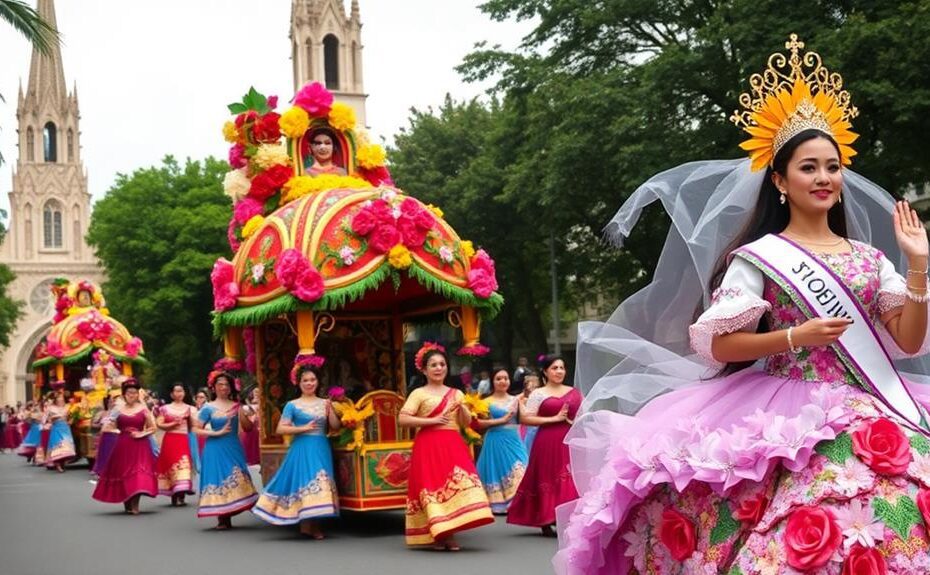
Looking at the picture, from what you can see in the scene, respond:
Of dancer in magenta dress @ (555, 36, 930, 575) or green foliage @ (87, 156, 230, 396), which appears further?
green foliage @ (87, 156, 230, 396)

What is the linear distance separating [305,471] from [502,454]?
2764 mm

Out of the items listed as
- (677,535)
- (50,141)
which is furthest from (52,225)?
(677,535)

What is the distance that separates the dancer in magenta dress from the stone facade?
9106cm

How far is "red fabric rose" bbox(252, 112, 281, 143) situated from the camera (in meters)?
14.6

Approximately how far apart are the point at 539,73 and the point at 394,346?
13.5 meters

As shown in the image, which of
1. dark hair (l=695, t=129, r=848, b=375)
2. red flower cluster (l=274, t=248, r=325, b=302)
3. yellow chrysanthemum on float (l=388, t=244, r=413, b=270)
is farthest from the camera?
yellow chrysanthemum on float (l=388, t=244, r=413, b=270)

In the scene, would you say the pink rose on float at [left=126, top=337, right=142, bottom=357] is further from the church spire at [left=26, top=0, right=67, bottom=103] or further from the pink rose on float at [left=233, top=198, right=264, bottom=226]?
the church spire at [left=26, top=0, right=67, bottom=103]

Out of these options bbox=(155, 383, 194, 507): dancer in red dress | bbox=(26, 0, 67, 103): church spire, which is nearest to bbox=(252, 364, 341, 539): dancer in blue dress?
bbox=(155, 383, 194, 507): dancer in red dress

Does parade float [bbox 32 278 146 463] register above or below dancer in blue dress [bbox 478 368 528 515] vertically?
above

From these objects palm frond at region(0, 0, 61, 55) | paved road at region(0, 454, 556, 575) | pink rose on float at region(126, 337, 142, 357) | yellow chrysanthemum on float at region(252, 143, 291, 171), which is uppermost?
palm frond at region(0, 0, 61, 55)

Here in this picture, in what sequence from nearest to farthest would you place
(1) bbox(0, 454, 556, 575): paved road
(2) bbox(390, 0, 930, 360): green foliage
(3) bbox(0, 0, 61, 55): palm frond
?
(1) bbox(0, 454, 556, 575): paved road → (3) bbox(0, 0, 61, 55): palm frond → (2) bbox(390, 0, 930, 360): green foliage

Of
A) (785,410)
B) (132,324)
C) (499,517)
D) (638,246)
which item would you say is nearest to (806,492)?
(785,410)

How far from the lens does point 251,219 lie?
47.3 feet

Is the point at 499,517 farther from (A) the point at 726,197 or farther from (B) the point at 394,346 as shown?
(A) the point at 726,197
